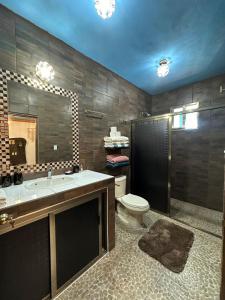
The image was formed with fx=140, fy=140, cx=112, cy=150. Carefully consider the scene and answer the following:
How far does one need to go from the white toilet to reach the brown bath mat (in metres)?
0.24

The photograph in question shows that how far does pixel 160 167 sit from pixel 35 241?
208 centimetres

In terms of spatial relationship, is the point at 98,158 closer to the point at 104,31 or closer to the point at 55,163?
the point at 55,163

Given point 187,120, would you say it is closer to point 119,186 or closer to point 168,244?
point 119,186

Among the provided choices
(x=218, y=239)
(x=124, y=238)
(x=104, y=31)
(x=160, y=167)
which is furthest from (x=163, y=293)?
(x=104, y=31)

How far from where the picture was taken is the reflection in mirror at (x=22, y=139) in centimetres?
144

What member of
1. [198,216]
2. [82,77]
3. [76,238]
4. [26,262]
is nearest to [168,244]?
[198,216]

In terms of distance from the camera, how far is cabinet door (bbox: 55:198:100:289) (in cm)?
121

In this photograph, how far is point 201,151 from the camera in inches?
111

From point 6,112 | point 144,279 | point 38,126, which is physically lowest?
point 144,279

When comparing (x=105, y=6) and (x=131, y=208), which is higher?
(x=105, y=6)

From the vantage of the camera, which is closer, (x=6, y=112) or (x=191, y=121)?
(x=6, y=112)

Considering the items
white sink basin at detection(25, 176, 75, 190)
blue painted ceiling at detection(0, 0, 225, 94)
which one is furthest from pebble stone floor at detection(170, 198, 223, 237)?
blue painted ceiling at detection(0, 0, 225, 94)

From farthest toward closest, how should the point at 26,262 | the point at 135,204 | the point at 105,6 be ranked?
the point at 135,204, the point at 105,6, the point at 26,262

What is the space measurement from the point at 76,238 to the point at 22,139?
116cm
